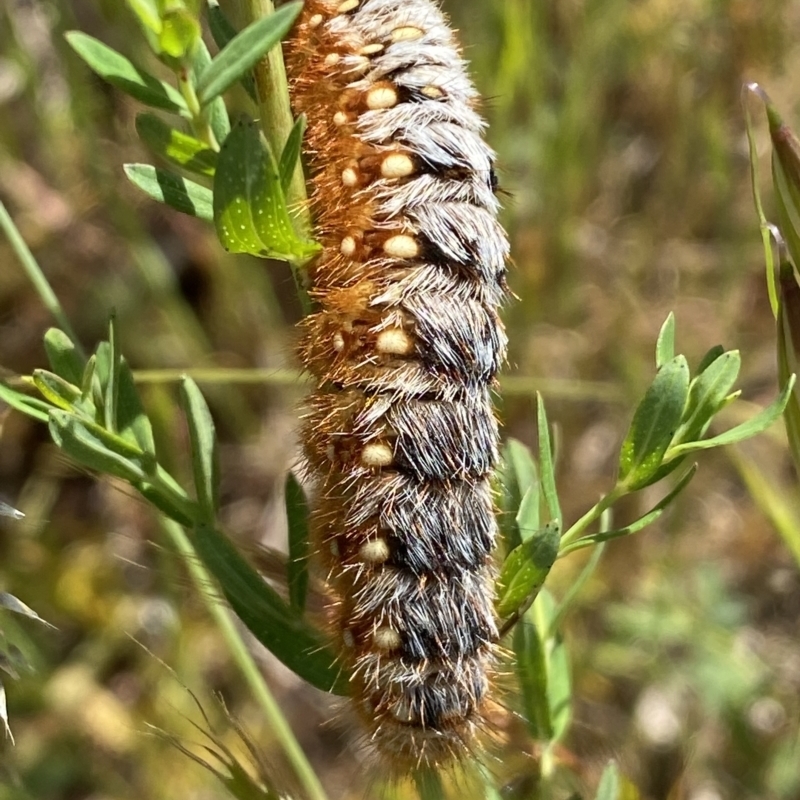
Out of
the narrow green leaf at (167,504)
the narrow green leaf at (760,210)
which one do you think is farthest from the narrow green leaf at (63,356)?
the narrow green leaf at (760,210)

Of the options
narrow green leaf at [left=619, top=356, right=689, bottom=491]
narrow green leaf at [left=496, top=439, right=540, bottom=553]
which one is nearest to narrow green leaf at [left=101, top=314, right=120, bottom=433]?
narrow green leaf at [left=496, top=439, right=540, bottom=553]

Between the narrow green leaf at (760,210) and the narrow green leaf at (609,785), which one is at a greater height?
the narrow green leaf at (760,210)

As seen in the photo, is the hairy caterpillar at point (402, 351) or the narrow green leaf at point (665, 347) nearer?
the hairy caterpillar at point (402, 351)

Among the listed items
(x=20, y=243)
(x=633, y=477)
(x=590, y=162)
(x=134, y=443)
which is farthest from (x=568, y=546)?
(x=590, y=162)

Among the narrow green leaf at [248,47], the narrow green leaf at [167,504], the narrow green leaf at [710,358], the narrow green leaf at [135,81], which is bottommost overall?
the narrow green leaf at [167,504]

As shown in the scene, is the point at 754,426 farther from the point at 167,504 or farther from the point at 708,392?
the point at 167,504

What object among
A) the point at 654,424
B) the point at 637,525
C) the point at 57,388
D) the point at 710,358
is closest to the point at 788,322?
the point at 710,358

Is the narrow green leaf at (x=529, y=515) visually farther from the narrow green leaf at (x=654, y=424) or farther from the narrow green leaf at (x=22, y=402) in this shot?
the narrow green leaf at (x=22, y=402)

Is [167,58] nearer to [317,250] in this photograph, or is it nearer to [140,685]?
[317,250]
